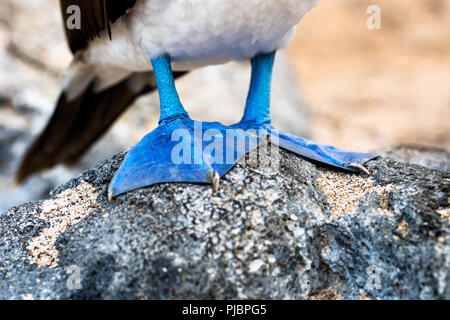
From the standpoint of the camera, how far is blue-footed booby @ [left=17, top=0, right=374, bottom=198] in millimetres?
1401

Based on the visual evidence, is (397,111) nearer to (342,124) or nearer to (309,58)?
(342,124)

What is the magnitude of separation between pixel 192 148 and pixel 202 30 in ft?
1.39

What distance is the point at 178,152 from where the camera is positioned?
4.79 ft

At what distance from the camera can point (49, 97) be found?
3471mm

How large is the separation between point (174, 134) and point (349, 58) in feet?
19.8

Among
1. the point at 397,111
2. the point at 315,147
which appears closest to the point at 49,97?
the point at 315,147

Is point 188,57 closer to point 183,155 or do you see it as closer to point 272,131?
point 272,131

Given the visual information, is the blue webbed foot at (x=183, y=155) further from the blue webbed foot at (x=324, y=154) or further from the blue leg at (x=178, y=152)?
the blue webbed foot at (x=324, y=154)

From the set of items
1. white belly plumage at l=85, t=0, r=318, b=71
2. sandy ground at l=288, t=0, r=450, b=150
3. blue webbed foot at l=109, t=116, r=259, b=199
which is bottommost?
blue webbed foot at l=109, t=116, r=259, b=199

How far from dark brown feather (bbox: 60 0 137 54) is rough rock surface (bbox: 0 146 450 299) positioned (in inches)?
26.4

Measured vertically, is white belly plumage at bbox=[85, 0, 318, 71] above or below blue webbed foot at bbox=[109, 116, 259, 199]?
above

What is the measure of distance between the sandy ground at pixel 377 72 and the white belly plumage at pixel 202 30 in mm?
2874

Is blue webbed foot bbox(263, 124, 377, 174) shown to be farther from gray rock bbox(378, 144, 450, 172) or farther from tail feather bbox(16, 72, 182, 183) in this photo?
tail feather bbox(16, 72, 182, 183)

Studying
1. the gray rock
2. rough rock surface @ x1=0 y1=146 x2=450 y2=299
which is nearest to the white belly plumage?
rough rock surface @ x1=0 y1=146 x2=450 y2=299
